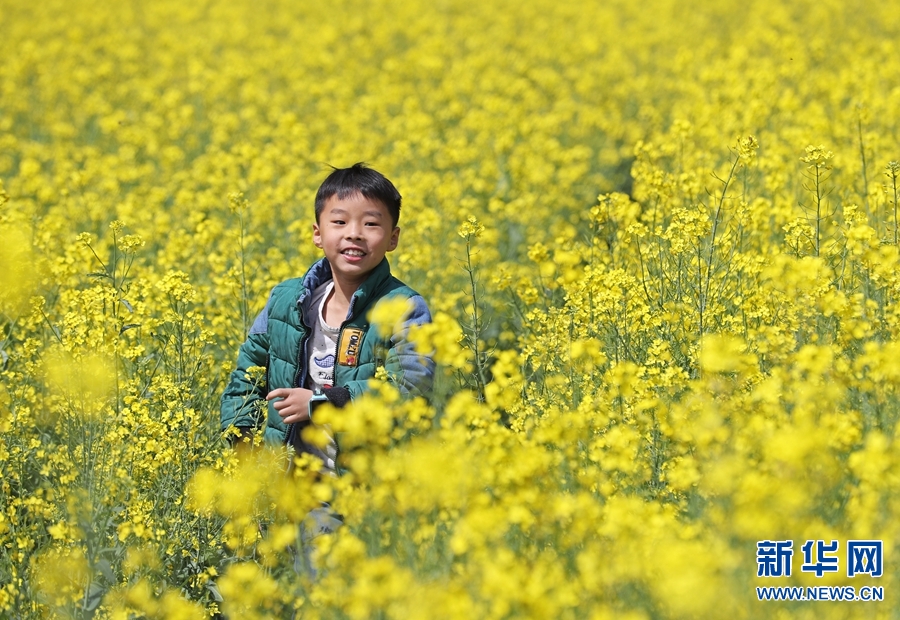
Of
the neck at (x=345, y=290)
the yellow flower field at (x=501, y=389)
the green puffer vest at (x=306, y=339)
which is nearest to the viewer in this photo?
the yellow flower field at (x=501, y=389)

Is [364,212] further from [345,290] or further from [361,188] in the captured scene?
[345,290]

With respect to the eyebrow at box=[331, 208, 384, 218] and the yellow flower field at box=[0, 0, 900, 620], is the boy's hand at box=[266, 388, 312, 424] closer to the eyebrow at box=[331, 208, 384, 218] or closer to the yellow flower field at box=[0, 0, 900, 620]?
the yellow flower field at box=[0, 0, 900, 620]

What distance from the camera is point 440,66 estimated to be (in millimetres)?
11000

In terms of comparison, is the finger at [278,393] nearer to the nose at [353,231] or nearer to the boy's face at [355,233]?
the boy's face at [355,233]

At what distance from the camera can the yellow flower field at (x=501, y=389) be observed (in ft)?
8.20

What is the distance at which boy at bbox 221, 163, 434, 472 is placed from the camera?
3756mm

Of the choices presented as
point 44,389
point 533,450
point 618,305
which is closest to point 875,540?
point 533,450

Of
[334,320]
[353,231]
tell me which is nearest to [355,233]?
[353,231]

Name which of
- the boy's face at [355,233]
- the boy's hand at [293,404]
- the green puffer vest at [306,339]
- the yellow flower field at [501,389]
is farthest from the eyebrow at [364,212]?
the boy's hand at [293,404]

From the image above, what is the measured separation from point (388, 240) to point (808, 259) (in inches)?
56.0

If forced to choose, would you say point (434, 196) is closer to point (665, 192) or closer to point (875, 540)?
point (665, 192)

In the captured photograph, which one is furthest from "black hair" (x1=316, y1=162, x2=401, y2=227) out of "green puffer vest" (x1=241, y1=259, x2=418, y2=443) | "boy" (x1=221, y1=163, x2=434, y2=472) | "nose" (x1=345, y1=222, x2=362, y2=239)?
"green puffer vest" (x1=241, y1=259, x2=418, y2=443)

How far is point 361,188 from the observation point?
12.5 feet

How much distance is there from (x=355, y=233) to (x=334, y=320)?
0.33m
